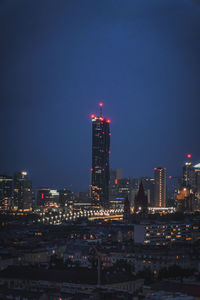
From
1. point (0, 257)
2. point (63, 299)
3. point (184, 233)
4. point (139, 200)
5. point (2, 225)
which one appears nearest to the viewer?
point (63, 299)

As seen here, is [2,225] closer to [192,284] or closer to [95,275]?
[95,275]

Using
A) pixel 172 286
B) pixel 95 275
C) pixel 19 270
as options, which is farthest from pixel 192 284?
pixel 19 270

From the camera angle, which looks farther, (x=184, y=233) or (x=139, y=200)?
(x=139, y=200)

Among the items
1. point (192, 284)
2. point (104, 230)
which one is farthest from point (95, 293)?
point (104, 230)

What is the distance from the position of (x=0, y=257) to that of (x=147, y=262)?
15383mm

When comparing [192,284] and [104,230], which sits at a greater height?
[104,230]

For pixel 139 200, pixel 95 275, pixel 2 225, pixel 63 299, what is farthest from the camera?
pixel 139 200

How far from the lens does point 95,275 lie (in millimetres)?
56938

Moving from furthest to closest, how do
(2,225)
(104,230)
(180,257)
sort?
1. (2,225)
2. (104,230)
3. (180,257)

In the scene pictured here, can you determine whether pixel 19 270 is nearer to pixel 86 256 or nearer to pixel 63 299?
pixel 63 299

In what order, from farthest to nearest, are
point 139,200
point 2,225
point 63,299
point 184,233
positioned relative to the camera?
point 139,200 → point 2,225 → point 184,233 → point 63,299

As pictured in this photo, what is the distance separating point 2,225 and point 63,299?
114 m

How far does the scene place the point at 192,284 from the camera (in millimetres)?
46375

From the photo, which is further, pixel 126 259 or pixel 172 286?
pixel 126 259
